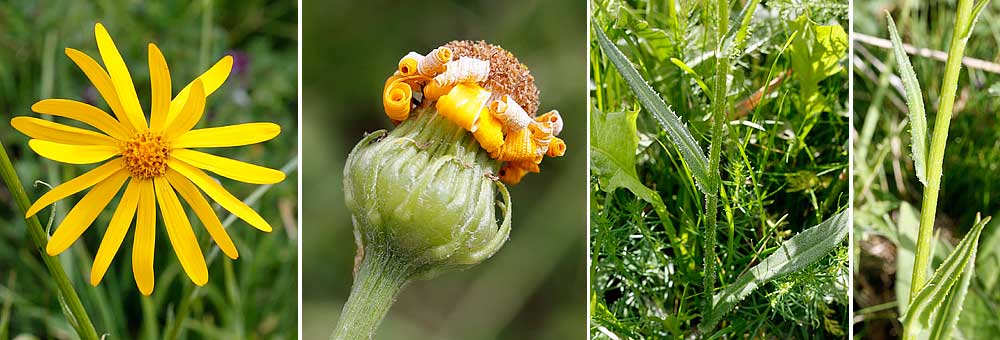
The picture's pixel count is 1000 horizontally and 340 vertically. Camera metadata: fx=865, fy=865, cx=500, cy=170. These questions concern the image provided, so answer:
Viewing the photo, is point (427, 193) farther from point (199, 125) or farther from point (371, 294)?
point (199, 125)

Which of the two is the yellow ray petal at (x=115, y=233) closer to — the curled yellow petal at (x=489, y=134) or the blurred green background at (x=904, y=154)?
the curled yellow petal at (x=489, y=134)

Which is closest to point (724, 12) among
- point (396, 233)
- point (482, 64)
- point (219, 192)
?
point (482, 64)

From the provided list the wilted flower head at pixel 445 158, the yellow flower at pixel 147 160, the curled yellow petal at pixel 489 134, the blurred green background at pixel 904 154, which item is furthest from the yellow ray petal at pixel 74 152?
the blurred green background at pixel 904 154

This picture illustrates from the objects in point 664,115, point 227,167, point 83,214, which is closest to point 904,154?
point 664,115

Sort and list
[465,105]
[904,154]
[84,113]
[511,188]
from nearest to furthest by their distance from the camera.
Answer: [84,113]
[465,105]
[511,188]
[904,154]

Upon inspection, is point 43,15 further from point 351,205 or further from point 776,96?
point 776,96

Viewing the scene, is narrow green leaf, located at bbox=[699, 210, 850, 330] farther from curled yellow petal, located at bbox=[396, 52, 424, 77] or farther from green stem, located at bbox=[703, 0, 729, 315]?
curled yellow petal, located at bbox=[396, 52, 424, 77]
